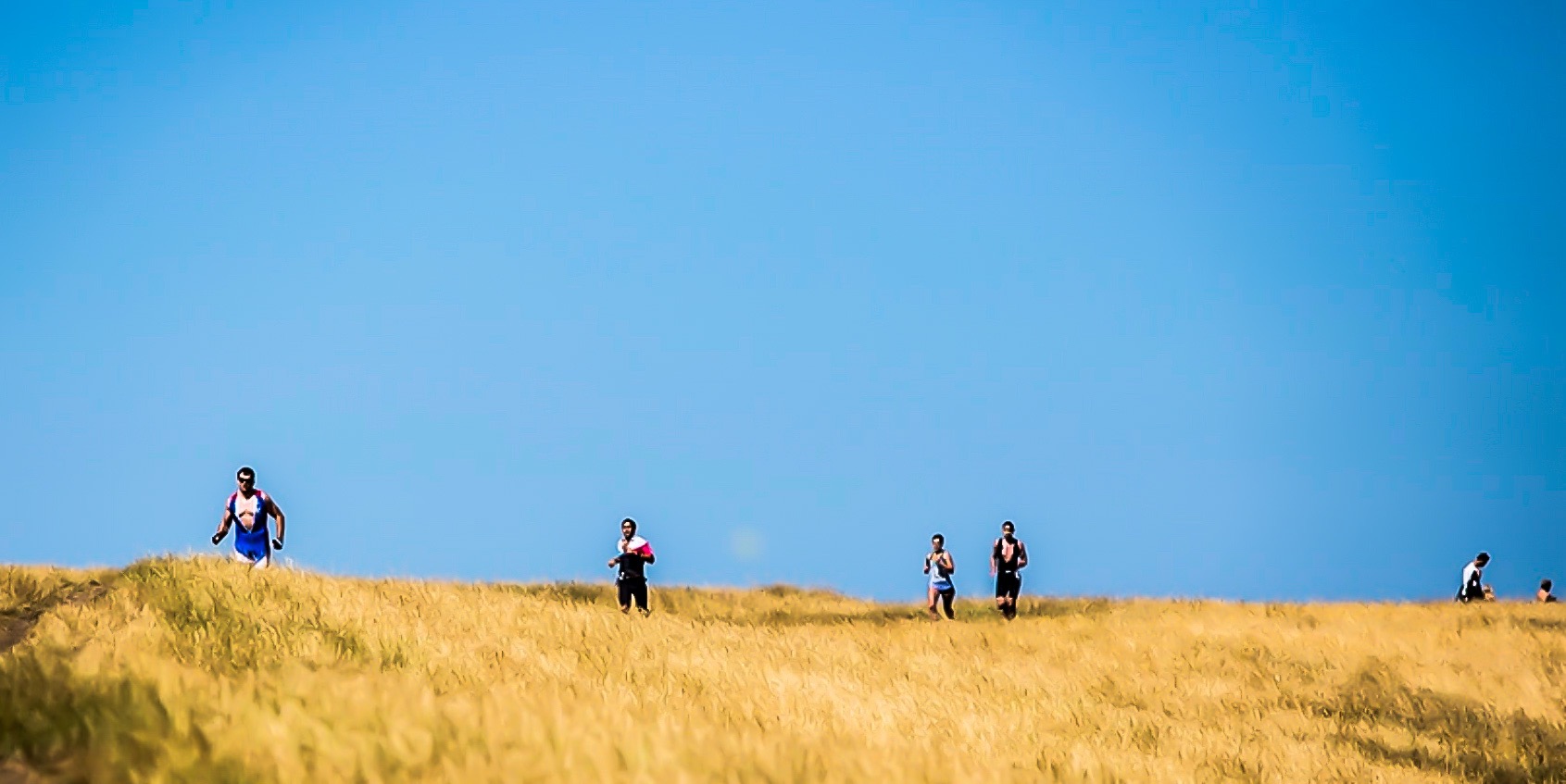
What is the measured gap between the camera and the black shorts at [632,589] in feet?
82.6

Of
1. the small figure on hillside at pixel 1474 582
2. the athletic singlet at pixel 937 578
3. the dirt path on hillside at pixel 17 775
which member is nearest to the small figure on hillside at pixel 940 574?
the athletic singlet at pixel 937 578

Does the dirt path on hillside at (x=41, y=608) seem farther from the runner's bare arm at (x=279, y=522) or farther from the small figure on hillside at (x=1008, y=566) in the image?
the small figure on hillside at (x=1008, y=566)

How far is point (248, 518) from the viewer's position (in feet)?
66.0

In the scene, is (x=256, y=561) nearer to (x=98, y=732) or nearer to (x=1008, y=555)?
(x=98, y=732)

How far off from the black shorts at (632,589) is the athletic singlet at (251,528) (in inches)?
272

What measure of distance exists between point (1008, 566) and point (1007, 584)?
0.53m

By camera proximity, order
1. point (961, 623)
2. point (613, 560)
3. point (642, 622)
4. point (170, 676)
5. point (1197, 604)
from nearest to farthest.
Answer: point (170, 676), point (642, 622), point (613, 560), point (961, 623), point (1197, 604)

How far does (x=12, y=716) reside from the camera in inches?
318

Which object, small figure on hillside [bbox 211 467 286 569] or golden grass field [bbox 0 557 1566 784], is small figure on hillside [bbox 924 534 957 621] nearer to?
golden grass field [bbox 0 557 1566 784]

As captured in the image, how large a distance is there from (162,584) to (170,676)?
971 cm

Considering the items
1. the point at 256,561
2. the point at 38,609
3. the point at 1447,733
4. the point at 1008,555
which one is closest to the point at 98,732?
the point at 38,609

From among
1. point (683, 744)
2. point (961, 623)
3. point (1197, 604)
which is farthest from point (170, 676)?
point (1197, 604)

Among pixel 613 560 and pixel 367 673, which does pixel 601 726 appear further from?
pixel 613 560

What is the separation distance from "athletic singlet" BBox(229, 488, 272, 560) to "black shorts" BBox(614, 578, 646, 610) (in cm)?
690
